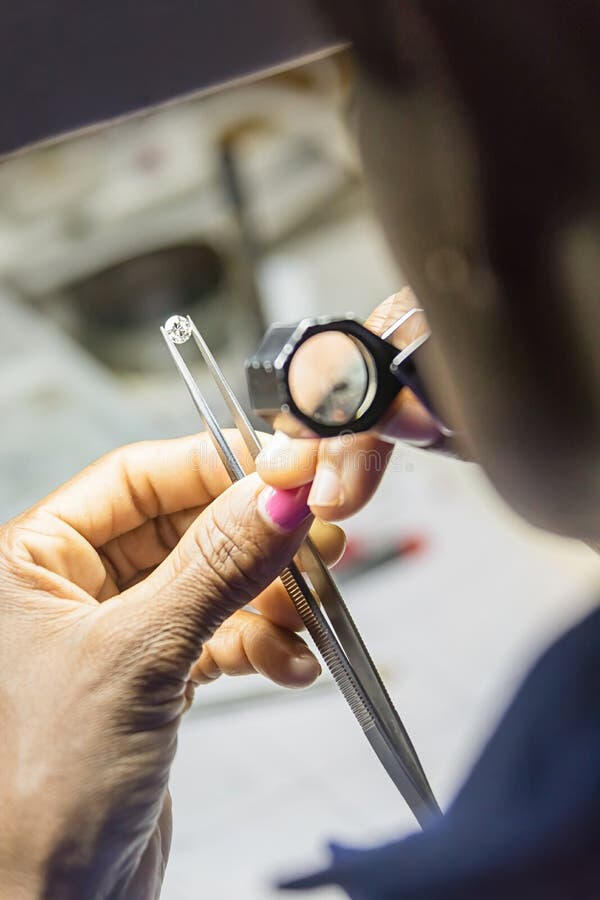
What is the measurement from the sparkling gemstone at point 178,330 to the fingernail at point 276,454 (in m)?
0.09

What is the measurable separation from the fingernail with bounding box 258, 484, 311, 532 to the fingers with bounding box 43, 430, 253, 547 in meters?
0.17

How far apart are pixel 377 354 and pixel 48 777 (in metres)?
0.29

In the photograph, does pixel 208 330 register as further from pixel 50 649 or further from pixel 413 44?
pixel 413 44

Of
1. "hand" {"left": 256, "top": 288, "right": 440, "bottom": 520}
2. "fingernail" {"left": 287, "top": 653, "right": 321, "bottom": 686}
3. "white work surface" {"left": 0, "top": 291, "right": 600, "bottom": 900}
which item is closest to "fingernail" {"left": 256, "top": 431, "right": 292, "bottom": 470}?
"hand" {"left": 256, "top": 288, "right": 440, "bottom": 520}

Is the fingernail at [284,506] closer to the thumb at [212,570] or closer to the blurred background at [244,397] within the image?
the thumb at [212,570]

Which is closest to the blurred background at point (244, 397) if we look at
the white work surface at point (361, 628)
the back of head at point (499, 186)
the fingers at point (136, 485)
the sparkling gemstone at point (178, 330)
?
the white work surface at point (361, 628)

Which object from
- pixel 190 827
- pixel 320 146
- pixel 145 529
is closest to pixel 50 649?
pixel 145 529

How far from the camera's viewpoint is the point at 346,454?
49 centimetres

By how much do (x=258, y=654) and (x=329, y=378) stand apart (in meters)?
0.27

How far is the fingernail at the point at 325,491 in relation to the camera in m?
0.46

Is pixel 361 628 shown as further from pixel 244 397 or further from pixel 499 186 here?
pixel 499 186

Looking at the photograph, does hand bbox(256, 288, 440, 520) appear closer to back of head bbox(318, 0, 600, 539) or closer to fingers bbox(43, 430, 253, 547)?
back of head bbox(318, 0, 600, 539)

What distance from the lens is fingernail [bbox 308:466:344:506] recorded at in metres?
0.46

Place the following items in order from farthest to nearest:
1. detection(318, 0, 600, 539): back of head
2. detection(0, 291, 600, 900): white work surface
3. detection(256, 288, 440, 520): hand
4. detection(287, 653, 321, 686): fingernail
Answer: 1. detection(0, 291, 600, 900): white work surface
2. detection(287, 653, 321, 686): fingernail
3. detection(256, 288, 440, 520): hand
4. detection(318, 0, 600, 539): back of head
